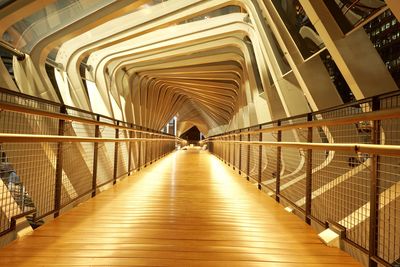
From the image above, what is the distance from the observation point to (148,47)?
13.2 m

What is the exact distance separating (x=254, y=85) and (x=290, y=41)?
18.6 ft

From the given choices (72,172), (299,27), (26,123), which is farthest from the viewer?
(299,27)

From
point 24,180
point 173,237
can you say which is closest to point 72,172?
point 24,180

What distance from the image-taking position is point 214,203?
3996 millimetres

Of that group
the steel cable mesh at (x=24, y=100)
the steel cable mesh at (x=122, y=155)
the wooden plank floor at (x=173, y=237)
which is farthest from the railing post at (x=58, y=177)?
the steel cable mesh at (x=122, y=155)

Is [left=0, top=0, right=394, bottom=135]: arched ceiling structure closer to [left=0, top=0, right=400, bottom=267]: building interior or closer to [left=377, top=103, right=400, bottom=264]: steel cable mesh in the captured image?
[left=0, top=0, right=400, bottom=267]: building interior

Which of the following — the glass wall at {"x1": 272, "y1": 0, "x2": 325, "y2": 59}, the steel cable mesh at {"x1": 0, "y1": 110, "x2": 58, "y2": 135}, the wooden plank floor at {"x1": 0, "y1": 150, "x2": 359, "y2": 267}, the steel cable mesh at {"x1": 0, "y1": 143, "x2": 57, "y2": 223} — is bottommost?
the wooden plank floor at {"x1": 0, "y1": 150, "x2": 359, "y2": 267}

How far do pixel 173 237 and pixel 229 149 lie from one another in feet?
25.1

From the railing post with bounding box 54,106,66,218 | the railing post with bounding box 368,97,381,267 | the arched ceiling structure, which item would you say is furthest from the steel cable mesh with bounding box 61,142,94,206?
the railing post with bounding box 368,97,381,267

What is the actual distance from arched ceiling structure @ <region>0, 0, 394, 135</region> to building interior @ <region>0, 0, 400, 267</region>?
4 cm

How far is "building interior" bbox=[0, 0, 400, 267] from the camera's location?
7.50 ft

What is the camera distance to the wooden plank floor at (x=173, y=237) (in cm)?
213

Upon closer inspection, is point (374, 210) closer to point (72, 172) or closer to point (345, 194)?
point (345, 194)

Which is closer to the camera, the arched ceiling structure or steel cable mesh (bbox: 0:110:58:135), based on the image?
steel cable mesh (bbox: 0:110:58:135)
